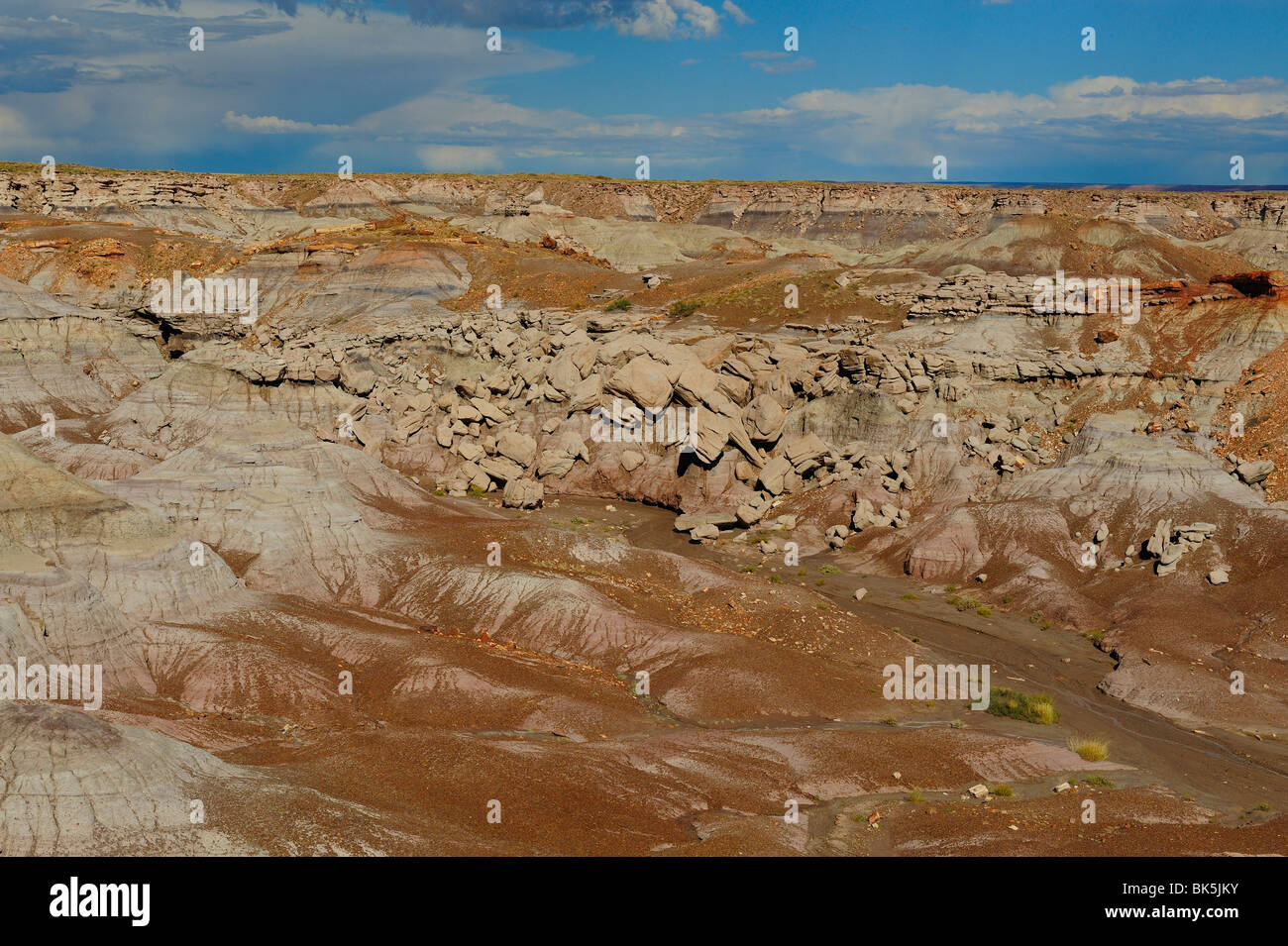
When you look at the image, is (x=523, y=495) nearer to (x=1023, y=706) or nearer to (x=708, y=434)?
(x=708, y=434)

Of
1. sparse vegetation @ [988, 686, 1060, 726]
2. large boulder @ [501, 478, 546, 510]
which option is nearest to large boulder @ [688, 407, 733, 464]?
large boulder @ [501, 478, 546, 510]

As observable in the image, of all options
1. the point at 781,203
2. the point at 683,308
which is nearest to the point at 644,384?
the point at 683,308

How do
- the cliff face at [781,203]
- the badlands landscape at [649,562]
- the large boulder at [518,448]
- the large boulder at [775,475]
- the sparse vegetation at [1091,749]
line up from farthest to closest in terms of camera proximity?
the cliff face at [781,203], the large boulder at [518,448], the large boulder at [775,475], the sparse vegetation at [1091,749], the badlands landscape at [649,562]

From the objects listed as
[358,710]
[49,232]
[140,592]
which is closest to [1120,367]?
[358,710]

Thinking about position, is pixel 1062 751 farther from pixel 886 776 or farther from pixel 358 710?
pixel 358 710

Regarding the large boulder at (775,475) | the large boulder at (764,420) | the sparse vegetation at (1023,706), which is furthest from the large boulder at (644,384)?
the sparse vegetation at (1023,706)

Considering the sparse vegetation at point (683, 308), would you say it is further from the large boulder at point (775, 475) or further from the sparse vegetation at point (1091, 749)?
the sparse vegetation at point (1091, 749)
